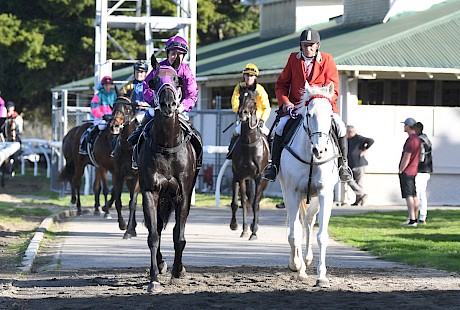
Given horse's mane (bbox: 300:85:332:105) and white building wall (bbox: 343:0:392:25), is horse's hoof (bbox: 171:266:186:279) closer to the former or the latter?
horse's mane (bbox: 300:85:332:105)

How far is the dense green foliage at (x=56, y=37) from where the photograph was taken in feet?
→ 160

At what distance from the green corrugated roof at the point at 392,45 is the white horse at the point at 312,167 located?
47.1 feet

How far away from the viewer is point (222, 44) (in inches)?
1834

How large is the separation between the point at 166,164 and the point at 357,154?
1498 centimetres

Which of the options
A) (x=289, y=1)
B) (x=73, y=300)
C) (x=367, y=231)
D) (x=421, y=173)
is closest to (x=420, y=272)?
(x=73, y=300)

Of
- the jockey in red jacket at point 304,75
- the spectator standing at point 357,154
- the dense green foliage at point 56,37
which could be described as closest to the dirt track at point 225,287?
the jockey in red jacket at point 304,75

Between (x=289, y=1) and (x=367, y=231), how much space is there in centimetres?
2265

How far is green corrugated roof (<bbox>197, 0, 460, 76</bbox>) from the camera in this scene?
89.7 feet

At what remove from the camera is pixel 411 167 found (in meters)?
21.3

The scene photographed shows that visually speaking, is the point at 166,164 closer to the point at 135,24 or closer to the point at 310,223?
the point at 310,223

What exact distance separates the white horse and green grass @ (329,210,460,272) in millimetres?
2655

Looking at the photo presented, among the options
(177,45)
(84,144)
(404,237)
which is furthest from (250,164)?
(177,45)

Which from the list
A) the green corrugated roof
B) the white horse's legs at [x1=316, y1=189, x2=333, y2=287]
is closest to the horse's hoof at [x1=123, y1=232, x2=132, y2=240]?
the white horse's legs at [x1=316, y1=189, x2=333, y2=287]

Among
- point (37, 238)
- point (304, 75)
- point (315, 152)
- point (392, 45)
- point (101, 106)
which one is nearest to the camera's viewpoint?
point (315, 152)
